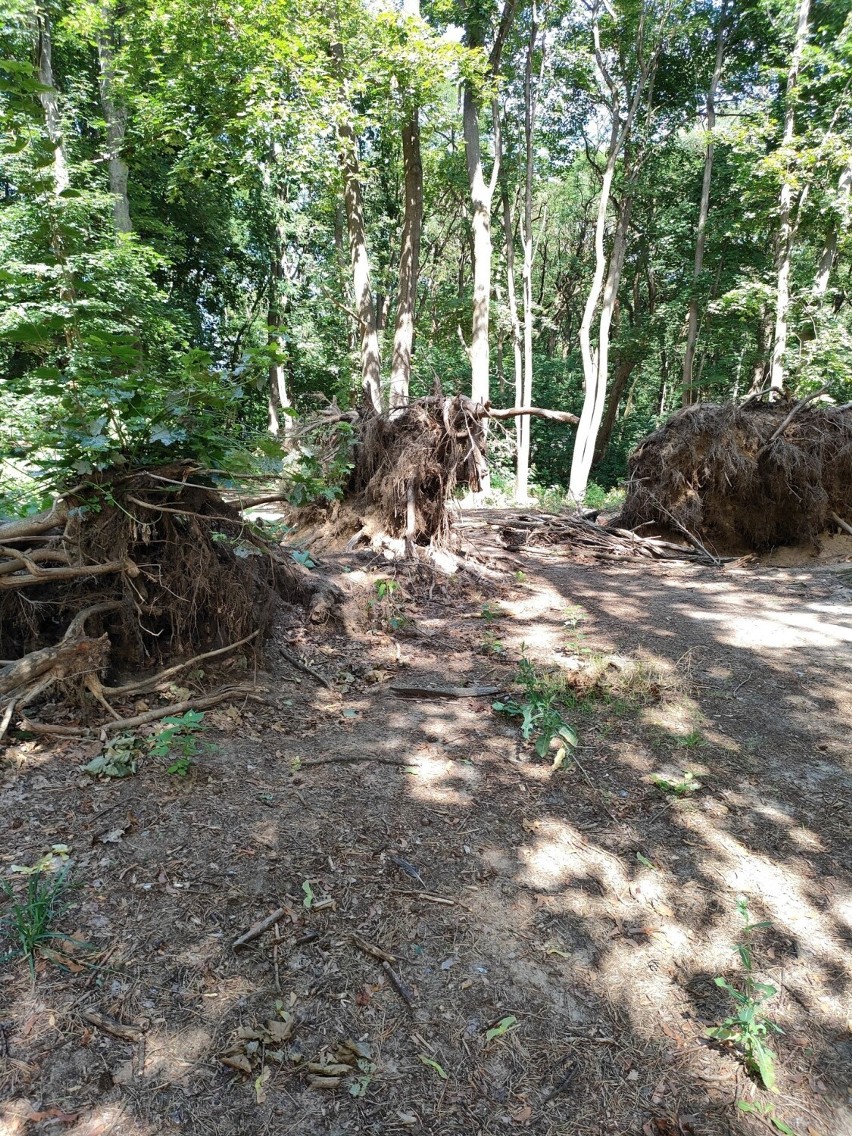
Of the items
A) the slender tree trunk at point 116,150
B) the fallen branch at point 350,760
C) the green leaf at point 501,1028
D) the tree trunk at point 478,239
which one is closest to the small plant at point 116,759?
the fallen branch at point 350,760

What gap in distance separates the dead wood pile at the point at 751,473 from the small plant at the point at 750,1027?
7.97 m

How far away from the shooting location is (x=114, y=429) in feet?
10.4

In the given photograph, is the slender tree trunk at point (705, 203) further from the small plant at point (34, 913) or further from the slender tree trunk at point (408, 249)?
the small plant at point (34, 913)

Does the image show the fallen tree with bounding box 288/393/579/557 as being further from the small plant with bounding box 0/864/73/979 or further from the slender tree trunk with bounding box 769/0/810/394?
the slender tree trunk with bounding box 769/0/810/394

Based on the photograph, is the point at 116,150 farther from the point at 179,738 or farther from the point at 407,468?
the point at 179,738

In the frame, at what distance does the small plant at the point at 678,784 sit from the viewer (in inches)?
123

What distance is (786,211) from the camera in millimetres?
14188

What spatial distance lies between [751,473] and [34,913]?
9.67m

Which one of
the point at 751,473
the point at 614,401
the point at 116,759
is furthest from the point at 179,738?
the point at 614,401

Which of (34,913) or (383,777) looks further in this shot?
Result: (383,777)

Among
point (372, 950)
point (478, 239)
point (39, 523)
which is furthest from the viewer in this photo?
point (478, 239)

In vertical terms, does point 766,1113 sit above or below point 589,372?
below

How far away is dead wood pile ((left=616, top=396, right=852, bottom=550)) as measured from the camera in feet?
29.0

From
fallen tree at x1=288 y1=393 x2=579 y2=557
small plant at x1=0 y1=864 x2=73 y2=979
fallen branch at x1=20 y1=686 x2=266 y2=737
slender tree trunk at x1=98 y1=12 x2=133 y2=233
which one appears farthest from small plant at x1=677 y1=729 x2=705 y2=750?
slender tree trunk at x1=98 y1=12 x2=133 y2=233
